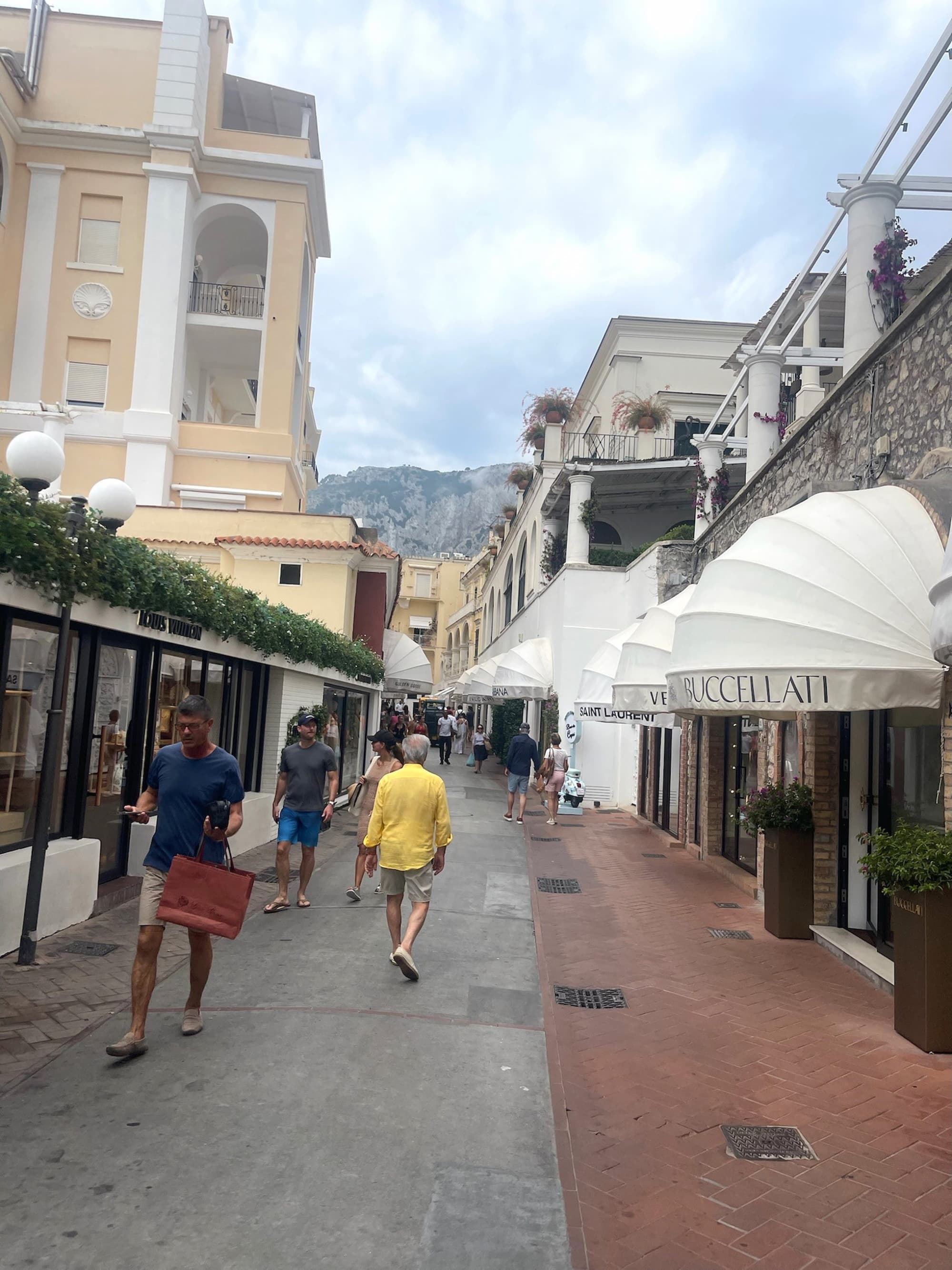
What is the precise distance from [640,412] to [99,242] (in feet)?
49.5

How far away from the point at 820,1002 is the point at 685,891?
4096 millimetres

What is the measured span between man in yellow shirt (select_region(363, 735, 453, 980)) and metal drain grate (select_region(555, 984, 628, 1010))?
1.01 meters

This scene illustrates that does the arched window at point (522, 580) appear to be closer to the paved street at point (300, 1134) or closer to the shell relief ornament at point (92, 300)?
the shell relief ornament at point (92, 300)

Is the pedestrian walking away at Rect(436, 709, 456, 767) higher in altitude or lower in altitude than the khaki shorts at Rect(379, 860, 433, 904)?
higher

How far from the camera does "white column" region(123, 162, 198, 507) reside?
23.3 meters

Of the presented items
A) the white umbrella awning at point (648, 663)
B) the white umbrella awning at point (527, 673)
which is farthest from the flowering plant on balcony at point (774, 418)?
the white umbrella awning at point (527, 673)

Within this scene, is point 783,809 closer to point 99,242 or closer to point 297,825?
point 297,825

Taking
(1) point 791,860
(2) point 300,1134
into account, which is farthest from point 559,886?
(2) point 300,1134

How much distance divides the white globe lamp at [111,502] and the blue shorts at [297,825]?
286cm

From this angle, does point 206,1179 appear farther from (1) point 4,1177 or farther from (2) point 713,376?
(2) point 713,376

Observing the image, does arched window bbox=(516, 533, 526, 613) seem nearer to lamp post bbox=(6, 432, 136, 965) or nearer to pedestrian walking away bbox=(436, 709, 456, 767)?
pedestrian walking away bbox=(436, 709, 456, 767)

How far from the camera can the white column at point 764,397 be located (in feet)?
37.4

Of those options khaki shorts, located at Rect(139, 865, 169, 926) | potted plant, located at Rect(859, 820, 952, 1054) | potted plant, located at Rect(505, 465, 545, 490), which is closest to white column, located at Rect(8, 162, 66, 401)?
potted plant, located at Rect(505, 465, 545, 490)

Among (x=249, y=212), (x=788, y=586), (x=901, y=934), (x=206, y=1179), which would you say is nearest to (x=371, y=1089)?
(x=206, y=1179)
